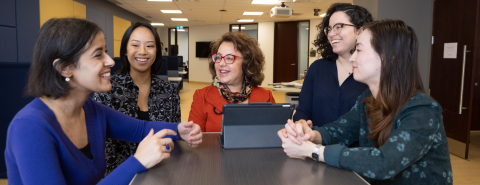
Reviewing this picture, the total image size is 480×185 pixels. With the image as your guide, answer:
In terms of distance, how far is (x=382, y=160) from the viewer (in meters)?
1.04

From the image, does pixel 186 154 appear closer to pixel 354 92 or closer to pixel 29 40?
pixel 354 92

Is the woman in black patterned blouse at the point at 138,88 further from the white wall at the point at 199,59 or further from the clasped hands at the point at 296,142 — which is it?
the white wall at the point at 199,59

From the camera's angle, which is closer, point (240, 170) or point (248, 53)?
point (240, 170)

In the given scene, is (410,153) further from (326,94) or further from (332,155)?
(326,94)

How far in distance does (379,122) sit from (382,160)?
0.24m

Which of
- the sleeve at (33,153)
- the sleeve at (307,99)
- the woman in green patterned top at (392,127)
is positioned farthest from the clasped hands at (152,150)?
the sleeve at (307,99)

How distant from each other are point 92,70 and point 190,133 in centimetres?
49

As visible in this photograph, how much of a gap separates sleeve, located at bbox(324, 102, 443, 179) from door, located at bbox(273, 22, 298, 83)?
11638mm

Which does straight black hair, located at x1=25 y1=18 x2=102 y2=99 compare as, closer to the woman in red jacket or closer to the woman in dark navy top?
the woman in red jacket

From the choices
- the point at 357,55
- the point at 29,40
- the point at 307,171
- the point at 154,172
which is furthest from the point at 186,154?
the point at 29,40

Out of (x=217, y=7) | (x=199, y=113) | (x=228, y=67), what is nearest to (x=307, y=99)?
(x=228, y=67)

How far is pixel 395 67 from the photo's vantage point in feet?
3.87

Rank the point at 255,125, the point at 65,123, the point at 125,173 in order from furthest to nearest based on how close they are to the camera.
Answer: the point at 255,125 < the point at 65,123 < the point at 125,173

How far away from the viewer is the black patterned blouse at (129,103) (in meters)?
1.81
